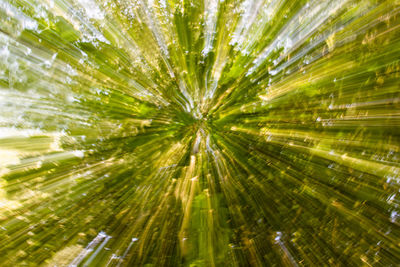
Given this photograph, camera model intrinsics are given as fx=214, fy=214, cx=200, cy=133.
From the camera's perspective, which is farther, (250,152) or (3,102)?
(250,152)

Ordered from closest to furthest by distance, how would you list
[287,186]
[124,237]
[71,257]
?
[71,257] → [124,237] → [287,186]

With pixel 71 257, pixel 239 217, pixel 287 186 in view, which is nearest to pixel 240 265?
pixel 239 217

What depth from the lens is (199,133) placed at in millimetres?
1271

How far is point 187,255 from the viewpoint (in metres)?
1.10

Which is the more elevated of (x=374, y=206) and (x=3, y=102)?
(x=3, y=102)

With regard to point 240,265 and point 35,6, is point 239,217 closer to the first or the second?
point 240,265

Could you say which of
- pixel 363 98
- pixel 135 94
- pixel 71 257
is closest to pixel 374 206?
pixel 363 98

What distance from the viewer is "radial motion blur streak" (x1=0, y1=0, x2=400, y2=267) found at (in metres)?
1.05

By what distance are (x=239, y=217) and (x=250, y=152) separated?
38 cm

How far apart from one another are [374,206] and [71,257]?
1.50 m

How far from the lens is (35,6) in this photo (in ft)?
3.58

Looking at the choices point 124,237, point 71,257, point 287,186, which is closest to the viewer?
point 71,257

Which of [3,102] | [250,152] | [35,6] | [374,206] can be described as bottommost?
[374,206]

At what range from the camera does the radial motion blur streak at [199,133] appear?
1049 millimetres
